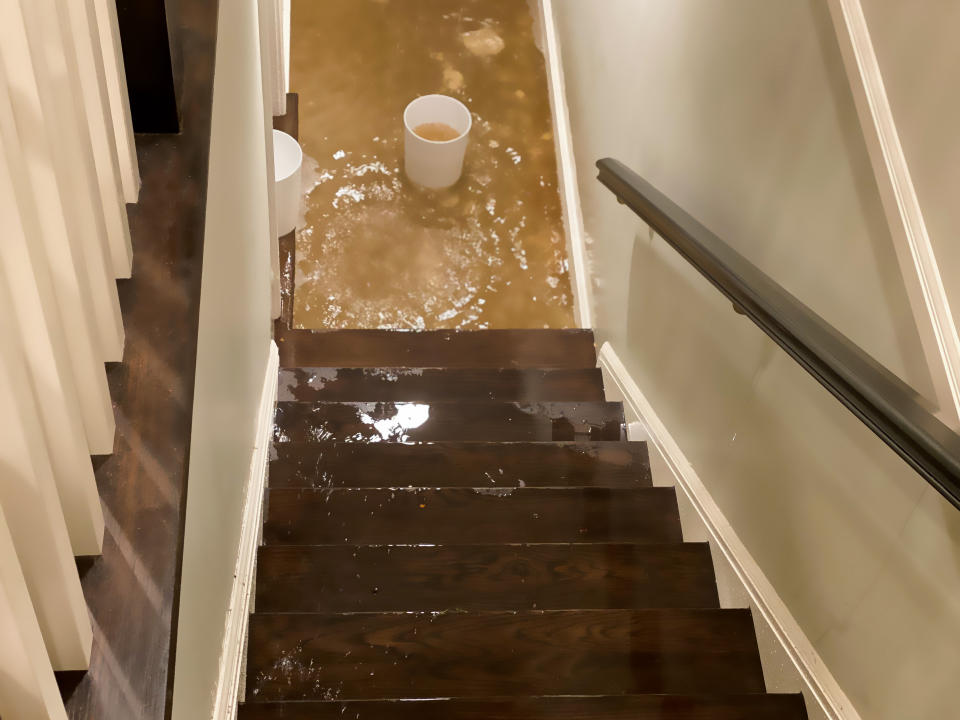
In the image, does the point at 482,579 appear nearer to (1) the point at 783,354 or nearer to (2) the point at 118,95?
(1) the point at 783,354

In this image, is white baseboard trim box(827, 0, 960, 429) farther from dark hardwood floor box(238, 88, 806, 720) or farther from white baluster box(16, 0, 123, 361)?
white baluster box(16, 0, 123, 361)

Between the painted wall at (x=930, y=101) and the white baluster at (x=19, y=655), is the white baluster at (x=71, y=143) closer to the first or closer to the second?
the white baluster at (x=19, y=655)

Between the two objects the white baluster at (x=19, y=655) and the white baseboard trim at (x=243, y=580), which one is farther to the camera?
the white baseboard trim at (x=243, y=580)

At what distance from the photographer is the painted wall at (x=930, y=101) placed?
4.66 feet

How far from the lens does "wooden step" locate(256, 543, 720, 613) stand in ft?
7.60

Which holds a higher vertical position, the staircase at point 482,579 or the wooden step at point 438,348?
the staircase at point 482,579

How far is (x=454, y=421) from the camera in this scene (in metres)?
3.02

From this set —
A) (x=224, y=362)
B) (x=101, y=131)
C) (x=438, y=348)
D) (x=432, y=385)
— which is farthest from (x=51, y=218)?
(x=438, y=348)

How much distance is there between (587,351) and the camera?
3.56 metres

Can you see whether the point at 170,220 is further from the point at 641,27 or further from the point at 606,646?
the point at 641,27

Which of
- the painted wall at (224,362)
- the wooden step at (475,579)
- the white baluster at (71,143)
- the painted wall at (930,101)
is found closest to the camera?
the white baluster at (71,143)

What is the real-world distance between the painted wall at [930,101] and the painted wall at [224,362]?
1213 millimetres

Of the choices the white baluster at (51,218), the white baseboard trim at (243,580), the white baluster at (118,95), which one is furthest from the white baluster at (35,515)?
the white baseboard trim at (243,580)

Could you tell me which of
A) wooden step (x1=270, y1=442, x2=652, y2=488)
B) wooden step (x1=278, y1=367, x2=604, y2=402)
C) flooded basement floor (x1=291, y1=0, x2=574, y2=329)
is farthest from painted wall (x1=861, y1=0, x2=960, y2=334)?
flooded basement floor (x1=291, y1=0, x2=574, y2=329)
